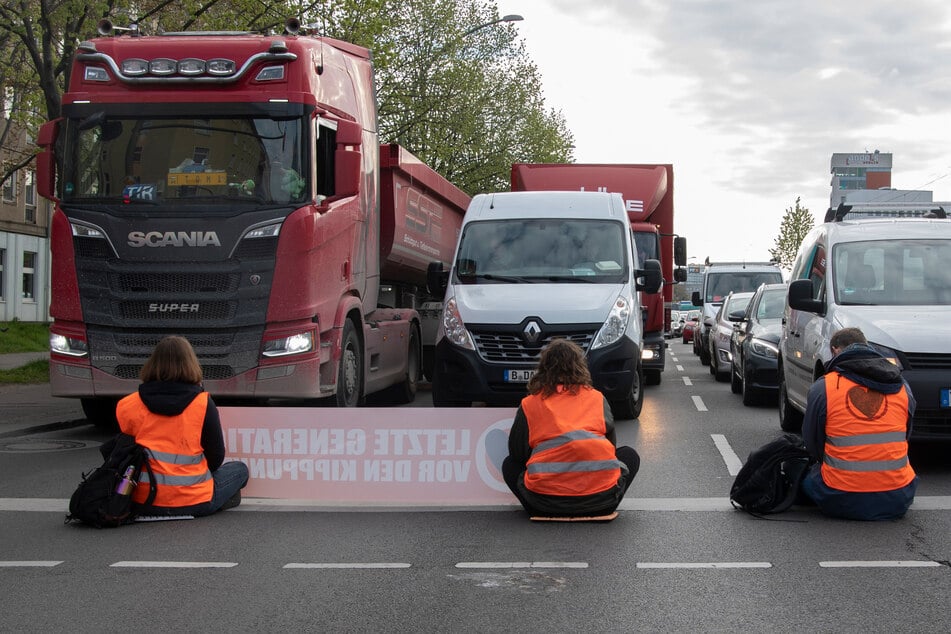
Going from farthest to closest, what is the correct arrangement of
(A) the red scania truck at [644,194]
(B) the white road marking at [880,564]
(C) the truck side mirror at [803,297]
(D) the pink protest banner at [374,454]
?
(A) the red scania truck at [644,194] → (C) the truck side mirror at [803,297] → (D) the pink protest banner at [374,454] → (B) the white road marking at [880,564]

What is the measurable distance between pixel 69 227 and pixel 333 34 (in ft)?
42.3

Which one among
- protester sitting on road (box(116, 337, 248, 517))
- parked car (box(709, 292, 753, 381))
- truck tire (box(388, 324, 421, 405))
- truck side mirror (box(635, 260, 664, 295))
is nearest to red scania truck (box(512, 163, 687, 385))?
parked car (box(709, 292, 753, 381))

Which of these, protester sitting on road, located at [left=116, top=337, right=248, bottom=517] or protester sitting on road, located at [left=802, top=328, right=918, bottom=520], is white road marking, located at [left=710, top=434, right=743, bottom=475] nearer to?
protester sitting on road, located at [left=802, top=328, right=918, bottom=520]

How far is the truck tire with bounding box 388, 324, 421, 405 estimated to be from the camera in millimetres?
17344

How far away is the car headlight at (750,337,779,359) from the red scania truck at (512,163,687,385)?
1965 mm

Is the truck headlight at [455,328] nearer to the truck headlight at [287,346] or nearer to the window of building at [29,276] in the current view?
the truck headlight at [287,346]

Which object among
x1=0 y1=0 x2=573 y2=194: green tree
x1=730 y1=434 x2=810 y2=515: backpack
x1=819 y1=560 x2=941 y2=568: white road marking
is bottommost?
x1=819 y1=560 x2=941 y2=568: white road marking

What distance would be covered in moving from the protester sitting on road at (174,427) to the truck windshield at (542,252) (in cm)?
618

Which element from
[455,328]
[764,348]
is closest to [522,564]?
[455,328]

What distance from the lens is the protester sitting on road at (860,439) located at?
815 cm

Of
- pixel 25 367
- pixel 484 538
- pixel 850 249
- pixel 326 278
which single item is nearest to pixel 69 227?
pixel 326 278

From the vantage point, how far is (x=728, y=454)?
11.8 m

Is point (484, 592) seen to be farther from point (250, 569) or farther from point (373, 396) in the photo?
point (373, 396)

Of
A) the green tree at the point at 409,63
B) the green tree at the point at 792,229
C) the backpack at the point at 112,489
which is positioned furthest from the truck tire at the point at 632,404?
the green tree at the point at 792,229
